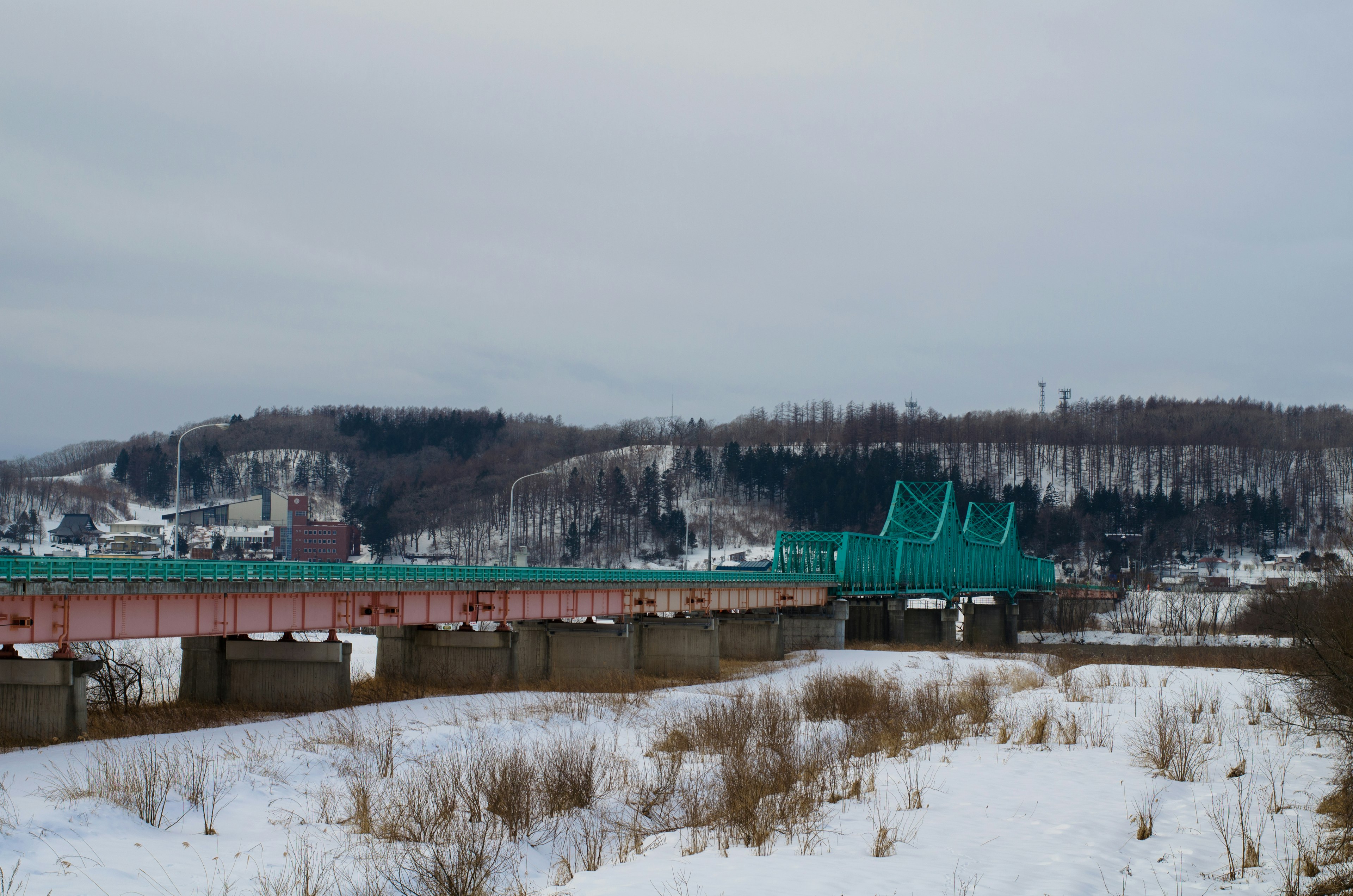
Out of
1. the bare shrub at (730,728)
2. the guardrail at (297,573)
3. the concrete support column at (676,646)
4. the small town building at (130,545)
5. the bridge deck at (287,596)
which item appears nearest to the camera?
the bare shrub at (730,728)

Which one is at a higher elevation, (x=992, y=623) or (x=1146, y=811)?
(x=1146, y=811)

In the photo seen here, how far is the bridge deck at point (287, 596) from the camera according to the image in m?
27.5

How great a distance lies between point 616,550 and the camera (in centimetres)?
19975

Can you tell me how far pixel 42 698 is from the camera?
28297mm

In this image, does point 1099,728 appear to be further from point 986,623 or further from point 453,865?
point 986,623

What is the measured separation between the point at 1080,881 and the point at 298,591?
29105 millimetres

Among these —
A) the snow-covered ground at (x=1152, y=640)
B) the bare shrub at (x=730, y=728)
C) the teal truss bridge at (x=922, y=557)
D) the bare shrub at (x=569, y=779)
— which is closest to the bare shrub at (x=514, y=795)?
the bare shrub at (x=569, y=779)

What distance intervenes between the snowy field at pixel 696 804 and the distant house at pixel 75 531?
161567mm

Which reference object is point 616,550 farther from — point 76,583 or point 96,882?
point 96,882

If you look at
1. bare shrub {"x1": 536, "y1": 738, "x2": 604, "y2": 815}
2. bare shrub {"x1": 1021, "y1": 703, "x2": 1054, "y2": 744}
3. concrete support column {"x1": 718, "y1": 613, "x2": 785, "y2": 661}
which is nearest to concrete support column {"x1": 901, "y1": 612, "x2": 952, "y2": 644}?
concrete support column {"x1": 718, "y1": 613, "x2": 785, "y2": 661}

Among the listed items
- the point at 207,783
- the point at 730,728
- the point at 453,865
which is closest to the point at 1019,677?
the point at 730,728

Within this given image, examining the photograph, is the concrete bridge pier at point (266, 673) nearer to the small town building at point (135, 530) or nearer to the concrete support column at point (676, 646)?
the concrete support column at point (676, 646)

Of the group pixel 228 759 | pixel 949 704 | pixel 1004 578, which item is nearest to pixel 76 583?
pixel 228 759

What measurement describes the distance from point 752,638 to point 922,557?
149ft
